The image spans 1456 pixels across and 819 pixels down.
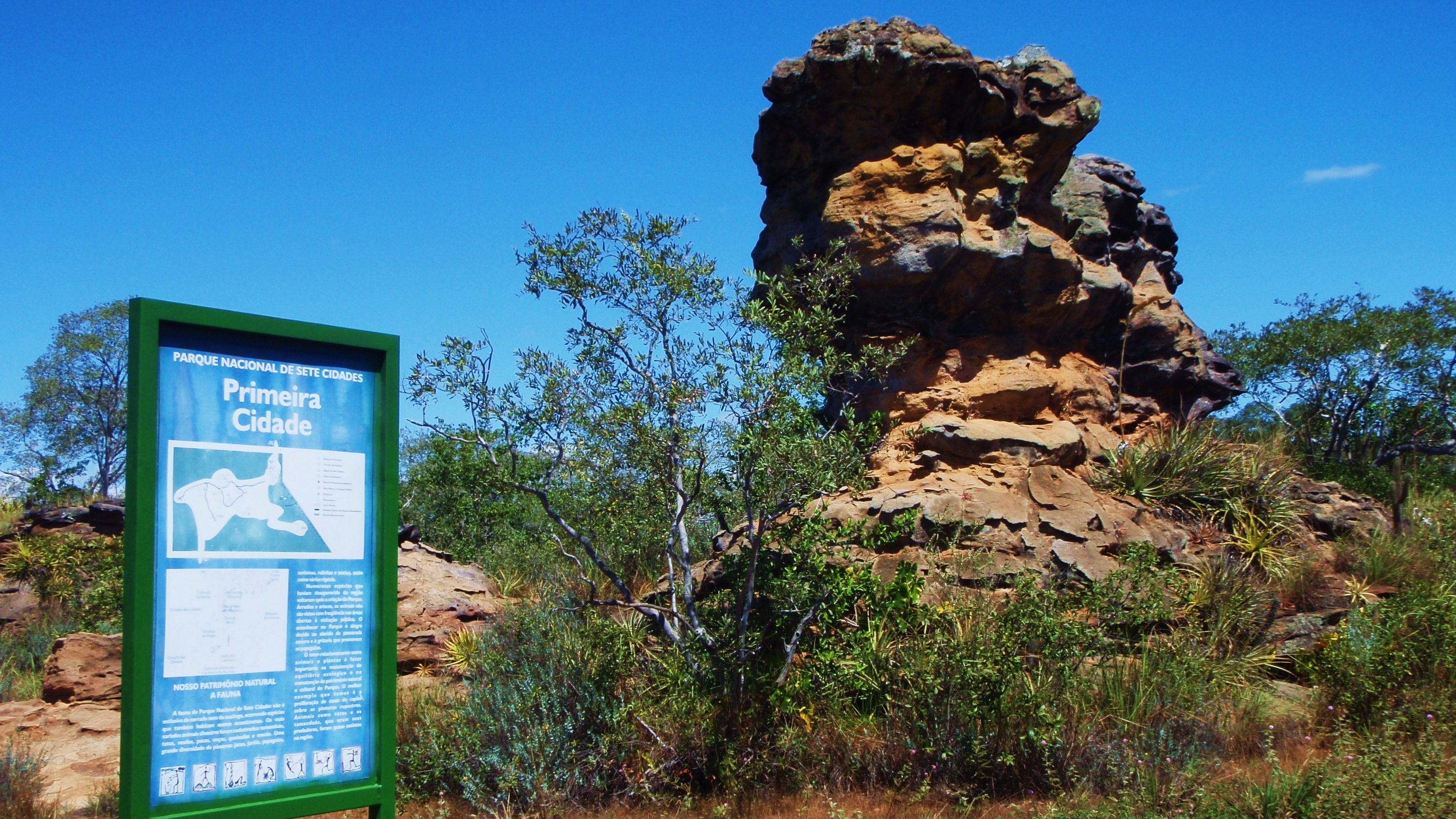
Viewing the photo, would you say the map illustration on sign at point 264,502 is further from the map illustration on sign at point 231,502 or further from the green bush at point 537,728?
the green bush at point 537,728

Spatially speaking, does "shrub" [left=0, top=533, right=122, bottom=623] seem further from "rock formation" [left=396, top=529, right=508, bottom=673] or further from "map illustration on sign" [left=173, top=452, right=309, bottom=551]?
"map illustration on sign" [left=173, top=452, right=309, bottom=551]

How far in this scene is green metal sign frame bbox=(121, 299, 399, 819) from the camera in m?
4.38

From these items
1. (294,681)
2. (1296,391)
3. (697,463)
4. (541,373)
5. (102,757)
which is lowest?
(102,757)

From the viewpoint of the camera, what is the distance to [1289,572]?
10.7 meters

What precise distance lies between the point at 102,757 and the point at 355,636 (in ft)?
21.4

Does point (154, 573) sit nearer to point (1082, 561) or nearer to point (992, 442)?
point (1082, 561)

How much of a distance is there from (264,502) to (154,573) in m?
0.54

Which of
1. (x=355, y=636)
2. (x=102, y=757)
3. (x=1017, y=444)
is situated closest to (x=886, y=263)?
(x=1017, y=444)

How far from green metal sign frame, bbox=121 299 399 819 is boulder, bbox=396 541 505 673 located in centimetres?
727

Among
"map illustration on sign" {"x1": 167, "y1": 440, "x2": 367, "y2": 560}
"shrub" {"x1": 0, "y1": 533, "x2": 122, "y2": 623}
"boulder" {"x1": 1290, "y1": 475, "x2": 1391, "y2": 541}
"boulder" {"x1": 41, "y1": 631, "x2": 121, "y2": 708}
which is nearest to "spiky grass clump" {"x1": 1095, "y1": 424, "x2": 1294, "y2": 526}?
"boulder" {"x1": 1290, "y1": 475, "x2": 1391, "y2": 541}

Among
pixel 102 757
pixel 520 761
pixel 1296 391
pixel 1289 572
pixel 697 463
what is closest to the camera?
pixel 520 761

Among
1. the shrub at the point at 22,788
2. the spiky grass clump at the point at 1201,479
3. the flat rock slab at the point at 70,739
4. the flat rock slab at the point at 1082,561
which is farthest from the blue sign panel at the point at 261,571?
the spiky grass clump at the point at 1201,479

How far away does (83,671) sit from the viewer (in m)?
11.6

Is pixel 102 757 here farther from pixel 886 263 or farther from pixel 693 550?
pixel 886 263
